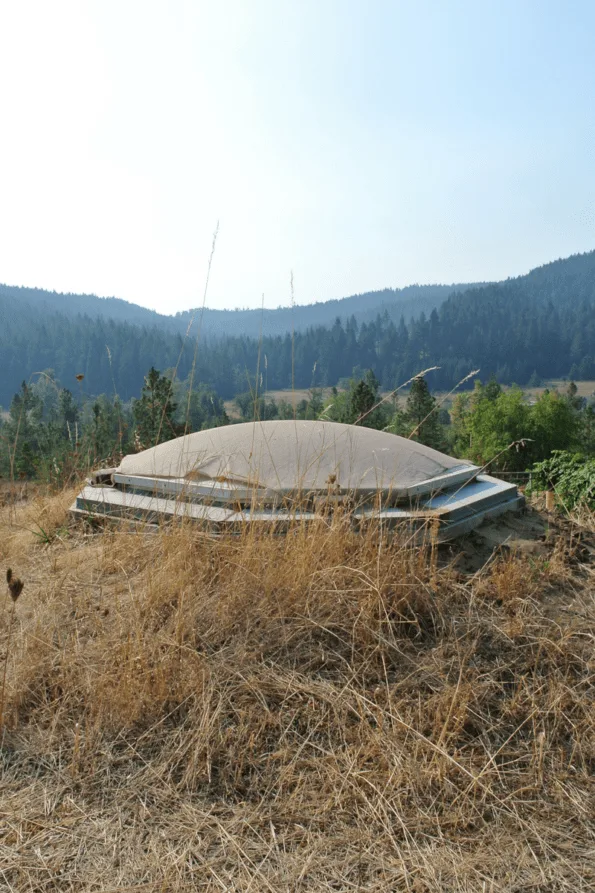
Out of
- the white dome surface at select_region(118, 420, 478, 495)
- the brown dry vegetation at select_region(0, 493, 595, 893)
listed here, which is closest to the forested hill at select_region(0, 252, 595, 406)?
the white dome surface at select_region(118, 420, 478, 495)

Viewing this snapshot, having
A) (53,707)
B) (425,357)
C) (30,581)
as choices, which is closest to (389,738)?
(53,707)

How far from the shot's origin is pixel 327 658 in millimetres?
2498

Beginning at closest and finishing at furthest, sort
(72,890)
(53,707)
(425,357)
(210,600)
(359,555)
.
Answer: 1. (72,890)
2. (53,707)
3. (210,600)
4. (359,555)
5. (425,357)

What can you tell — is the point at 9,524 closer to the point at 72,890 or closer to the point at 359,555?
the point at 359,555

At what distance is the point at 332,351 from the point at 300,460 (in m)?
149

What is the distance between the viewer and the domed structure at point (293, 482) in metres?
3.53

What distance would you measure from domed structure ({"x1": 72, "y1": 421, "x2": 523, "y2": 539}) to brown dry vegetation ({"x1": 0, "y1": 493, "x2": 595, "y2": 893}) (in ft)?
1.20

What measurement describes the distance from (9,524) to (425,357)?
505 ft

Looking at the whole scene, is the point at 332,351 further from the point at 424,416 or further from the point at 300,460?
the point at 300,460

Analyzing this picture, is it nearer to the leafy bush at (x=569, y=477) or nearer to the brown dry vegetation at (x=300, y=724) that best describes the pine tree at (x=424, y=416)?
the leafy bush at (x=569, y=477)

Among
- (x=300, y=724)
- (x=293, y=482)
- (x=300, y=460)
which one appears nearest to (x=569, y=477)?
(x=300, y=460)

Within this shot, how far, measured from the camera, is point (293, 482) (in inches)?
148

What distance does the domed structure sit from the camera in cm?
353

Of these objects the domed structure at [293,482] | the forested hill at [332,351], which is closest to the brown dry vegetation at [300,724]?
the domed structure at [293,482]
